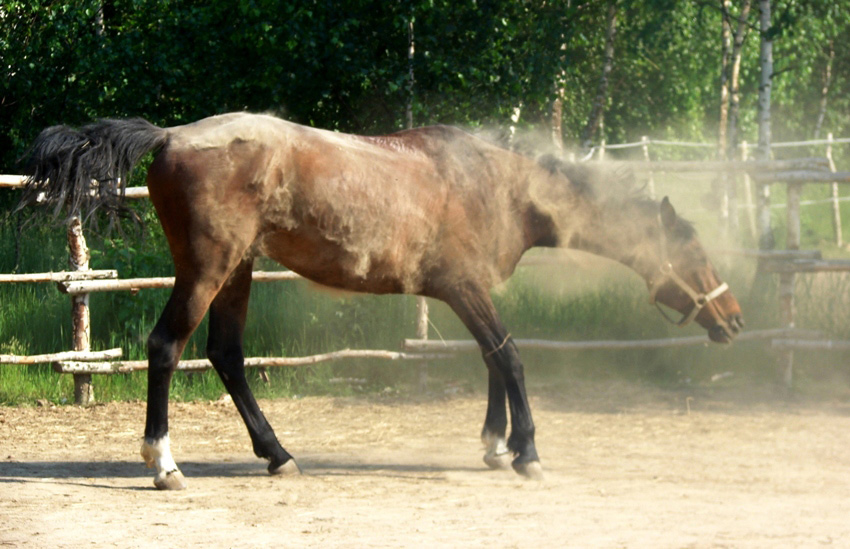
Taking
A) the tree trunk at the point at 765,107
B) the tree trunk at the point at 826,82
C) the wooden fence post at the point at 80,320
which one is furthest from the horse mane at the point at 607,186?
the tree trunk at the point at 826,82

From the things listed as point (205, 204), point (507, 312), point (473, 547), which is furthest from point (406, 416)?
point (473, 547)

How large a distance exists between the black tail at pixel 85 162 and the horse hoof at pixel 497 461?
2285 millimetres

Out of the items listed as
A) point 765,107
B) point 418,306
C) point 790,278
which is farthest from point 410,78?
point 765,107

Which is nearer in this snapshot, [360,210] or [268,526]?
[268,526]

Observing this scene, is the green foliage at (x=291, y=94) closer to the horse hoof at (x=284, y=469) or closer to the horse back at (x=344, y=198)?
the horse back at (x=344, y=198)

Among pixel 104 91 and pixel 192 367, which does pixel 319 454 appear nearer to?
pixel 192 367

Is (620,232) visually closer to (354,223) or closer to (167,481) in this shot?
(354,223)

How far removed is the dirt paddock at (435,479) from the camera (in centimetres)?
366

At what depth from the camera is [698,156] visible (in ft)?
76.4

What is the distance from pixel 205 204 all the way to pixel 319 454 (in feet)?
5.91

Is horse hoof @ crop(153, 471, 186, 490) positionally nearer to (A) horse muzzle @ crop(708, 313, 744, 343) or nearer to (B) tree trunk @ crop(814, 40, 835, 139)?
(A) horse muzzle @ crop(708, 313, 744, 343)

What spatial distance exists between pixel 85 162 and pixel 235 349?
1.23 metres

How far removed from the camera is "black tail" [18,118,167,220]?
14.7 feet

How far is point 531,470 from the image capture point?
4859 millimetres
